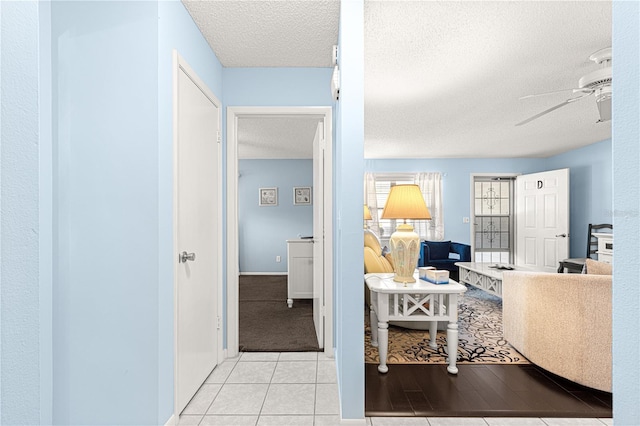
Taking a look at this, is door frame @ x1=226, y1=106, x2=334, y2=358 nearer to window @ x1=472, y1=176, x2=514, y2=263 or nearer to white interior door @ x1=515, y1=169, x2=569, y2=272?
white interior door @ x1=515, y1=169, x2=569, y2=272

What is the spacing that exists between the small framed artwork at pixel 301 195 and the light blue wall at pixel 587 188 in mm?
4882

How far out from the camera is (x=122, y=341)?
4.87ft

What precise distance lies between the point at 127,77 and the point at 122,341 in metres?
1.28

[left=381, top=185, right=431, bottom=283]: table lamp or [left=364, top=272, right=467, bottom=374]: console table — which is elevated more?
[left=381, top=185, right=431, bottom=283]: table lamp

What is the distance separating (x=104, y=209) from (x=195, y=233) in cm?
58

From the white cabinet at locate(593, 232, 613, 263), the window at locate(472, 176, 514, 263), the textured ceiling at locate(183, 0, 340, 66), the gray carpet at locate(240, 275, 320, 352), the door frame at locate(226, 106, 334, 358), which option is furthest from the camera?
Answer: the window at locate(472, 176, 514, 263)

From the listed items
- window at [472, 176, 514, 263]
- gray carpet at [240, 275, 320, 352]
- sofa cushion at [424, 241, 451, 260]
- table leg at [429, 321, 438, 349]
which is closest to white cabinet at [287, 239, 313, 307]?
gray carpet at [240, 275, 320, 352]

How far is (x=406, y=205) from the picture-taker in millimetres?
2320

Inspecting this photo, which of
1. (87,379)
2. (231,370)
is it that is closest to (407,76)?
(231,370)

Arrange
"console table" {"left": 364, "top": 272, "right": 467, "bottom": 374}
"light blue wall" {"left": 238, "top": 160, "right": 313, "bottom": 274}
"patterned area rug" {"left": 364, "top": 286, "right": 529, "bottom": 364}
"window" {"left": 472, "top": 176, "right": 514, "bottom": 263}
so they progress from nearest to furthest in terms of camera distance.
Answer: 1. "console table" {"left": 364, "top": 272, "right": 467, "bottom": 374}
2. "patterned area rug" {"left": 364, "top": 286, "right": 529, "bottom": 364}
3. "light blue wall" {"left": 238, "top": 160, "right": 313, "bottom": 274}
4. "window" {"left": 472, "top": 176, "right": 514, "bottom": 263}

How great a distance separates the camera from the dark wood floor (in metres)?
1.78

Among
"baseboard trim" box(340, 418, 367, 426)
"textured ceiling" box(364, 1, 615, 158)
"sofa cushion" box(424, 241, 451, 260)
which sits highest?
"textured ceiling" box(364, 1, 615, 158)

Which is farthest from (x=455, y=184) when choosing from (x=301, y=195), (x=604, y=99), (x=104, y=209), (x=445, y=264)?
(x=104, y=209)

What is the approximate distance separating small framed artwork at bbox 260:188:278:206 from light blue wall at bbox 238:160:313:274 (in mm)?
81
